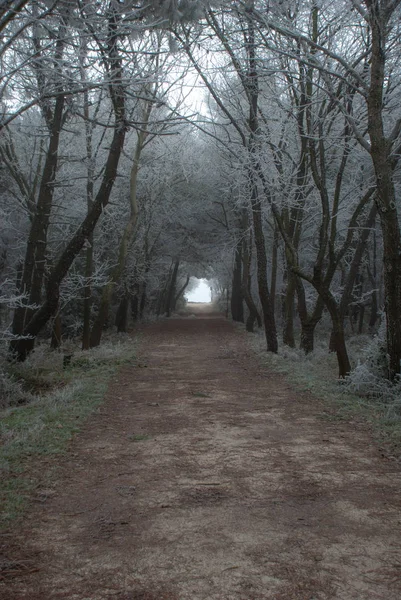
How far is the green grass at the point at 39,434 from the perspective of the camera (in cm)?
436

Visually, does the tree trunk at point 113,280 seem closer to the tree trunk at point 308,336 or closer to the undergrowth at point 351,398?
the tree trunk at point 308,336

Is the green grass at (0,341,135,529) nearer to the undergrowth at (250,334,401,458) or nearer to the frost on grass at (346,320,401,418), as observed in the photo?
the undergrowth at (250,334,401,458)

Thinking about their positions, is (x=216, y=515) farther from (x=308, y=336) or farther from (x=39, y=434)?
(x=308, y=336)

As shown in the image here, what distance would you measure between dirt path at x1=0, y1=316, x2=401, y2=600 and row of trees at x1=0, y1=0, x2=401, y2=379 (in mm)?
3155

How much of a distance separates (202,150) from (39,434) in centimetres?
2164

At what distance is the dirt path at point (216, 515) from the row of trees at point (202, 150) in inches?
124

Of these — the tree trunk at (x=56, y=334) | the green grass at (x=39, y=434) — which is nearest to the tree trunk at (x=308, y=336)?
the green grass at (x=39, y=434)

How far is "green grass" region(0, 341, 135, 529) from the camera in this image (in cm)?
436

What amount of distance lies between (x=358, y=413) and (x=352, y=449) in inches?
66.3

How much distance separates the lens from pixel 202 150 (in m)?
25.7

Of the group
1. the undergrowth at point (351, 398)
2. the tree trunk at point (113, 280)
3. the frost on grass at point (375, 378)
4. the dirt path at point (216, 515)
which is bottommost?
the dirt path at point (216, 515)

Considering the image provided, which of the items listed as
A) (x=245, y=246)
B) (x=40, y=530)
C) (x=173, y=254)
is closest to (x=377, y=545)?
(x=40, y=530)

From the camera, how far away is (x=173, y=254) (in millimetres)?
31531

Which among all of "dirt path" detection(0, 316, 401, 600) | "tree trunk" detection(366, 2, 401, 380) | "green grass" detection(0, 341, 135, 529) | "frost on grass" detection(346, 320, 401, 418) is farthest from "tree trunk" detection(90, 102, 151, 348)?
"dirt path" detection(0, 316, 401, 600)
